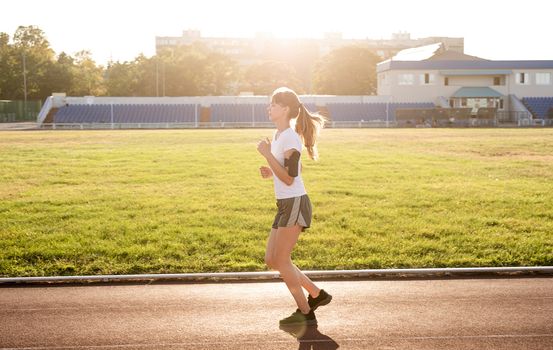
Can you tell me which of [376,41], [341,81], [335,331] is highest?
[376,41]

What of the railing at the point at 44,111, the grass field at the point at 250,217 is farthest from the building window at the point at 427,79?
the grass field at the point at 250,217

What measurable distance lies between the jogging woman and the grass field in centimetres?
245

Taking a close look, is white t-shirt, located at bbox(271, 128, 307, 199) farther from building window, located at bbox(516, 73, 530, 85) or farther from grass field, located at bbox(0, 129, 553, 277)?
building window, located at bbox(516, 73, 530, 85)

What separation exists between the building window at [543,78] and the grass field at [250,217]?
185ft

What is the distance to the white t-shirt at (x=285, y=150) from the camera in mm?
5621

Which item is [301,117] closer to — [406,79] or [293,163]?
[293,163]

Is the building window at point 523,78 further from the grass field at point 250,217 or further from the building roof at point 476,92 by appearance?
the grass field at point 250,217

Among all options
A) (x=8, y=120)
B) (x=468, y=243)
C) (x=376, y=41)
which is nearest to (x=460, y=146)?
(x=468, y=243)

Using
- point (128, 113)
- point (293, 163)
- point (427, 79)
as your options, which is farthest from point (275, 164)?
point (427, 79)

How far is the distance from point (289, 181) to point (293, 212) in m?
0.30

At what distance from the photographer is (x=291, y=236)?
5773 millimetres

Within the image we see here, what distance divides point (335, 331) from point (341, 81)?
93.4 m

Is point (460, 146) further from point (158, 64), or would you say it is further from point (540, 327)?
point (158, 64)

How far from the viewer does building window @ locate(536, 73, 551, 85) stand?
7112 cm
